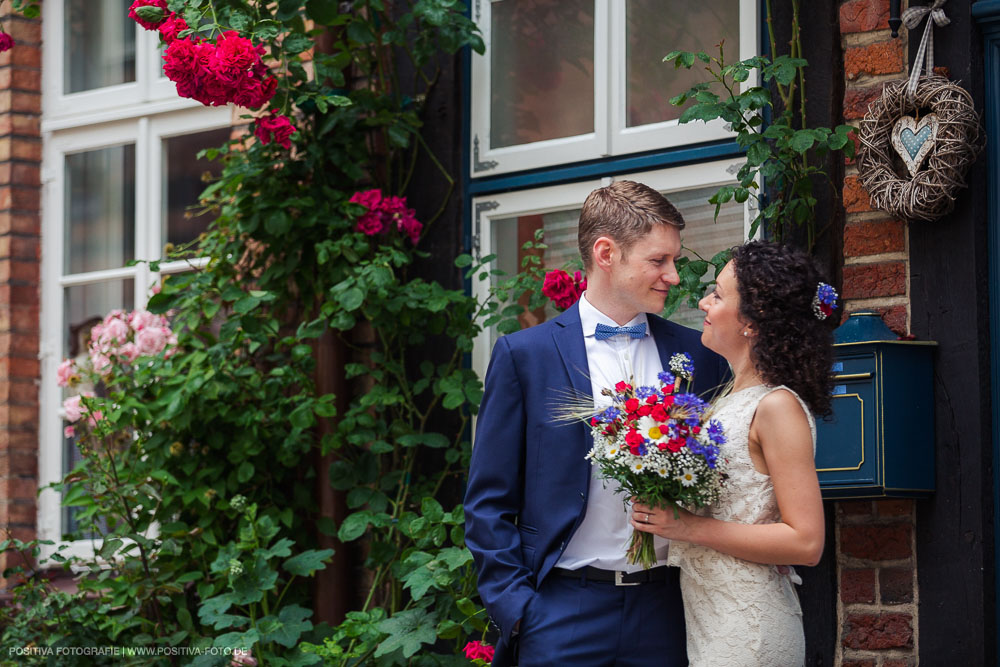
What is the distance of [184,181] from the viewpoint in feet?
18.6

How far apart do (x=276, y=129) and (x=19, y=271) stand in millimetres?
1981

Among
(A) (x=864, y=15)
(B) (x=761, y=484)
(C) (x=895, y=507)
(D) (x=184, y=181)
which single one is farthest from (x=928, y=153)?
(D) (x=184, y=181)

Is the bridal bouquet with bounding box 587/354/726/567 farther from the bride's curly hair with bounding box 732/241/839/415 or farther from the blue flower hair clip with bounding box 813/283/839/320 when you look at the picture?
the blue flower hair clip with bounding box 813/283/839/320

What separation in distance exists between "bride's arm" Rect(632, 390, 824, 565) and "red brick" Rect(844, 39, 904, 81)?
4.81 ft

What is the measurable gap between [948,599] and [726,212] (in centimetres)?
139

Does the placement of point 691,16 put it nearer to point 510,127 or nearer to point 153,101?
point 510,127

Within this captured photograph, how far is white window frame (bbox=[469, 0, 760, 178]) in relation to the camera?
4.29 m

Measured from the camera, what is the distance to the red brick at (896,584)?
11.9 ft

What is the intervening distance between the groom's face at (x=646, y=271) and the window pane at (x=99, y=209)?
335 centimetres

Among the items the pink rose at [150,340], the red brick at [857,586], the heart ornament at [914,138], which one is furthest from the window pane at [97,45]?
the red brick at [857,586]

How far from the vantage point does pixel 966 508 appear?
3.54 metres

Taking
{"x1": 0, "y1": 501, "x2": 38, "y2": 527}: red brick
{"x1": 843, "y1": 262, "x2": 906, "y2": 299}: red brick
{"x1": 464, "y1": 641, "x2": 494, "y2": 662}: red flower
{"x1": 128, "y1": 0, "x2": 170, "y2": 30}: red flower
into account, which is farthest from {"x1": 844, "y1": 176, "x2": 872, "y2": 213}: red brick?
{"x1": 0, "y1": 501, "x2": 38, "y2": 527}: red brick

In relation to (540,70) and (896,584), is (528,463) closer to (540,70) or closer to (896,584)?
(896,584)

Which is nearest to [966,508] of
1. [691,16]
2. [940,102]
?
[940,102]
